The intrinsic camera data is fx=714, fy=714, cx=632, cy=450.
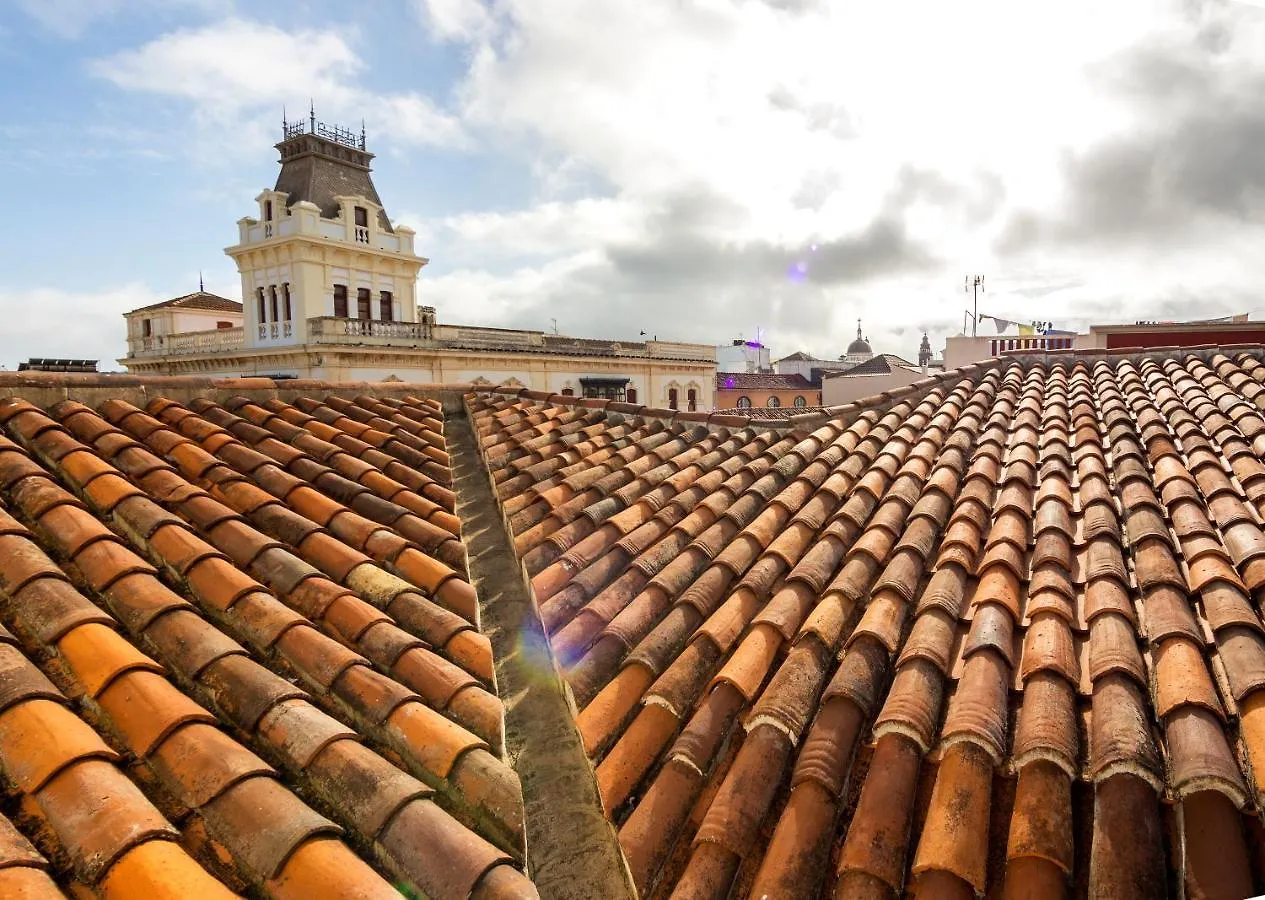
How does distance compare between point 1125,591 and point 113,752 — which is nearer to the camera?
point 113,752

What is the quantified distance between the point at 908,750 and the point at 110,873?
2392 millimetres

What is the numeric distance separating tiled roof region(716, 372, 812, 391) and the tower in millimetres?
→ 23332

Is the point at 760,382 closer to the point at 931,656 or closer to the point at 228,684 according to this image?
the point at 931,656

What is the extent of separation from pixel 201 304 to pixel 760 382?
35.0m

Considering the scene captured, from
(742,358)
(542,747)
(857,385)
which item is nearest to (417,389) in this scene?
(542,747)

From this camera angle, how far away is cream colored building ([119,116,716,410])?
85.4 ft

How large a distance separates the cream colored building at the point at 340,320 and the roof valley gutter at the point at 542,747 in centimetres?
A: 2252

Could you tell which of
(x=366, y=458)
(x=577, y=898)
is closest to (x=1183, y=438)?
(x=577, y=898)

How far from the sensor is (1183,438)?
482cm

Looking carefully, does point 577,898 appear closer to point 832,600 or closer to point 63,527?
point 832,600

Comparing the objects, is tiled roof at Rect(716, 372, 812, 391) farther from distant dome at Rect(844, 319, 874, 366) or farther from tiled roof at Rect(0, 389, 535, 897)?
tiled roof at Rect(0, 389, 535, 897)

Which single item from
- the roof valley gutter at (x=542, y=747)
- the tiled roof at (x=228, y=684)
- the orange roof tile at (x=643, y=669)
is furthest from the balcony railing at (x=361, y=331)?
the roof valley gutter at (x=542, y=747)

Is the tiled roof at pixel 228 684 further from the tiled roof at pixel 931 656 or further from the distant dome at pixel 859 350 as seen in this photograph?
the distant dome at pixel 859 350

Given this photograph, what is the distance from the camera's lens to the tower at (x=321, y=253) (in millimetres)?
27953
